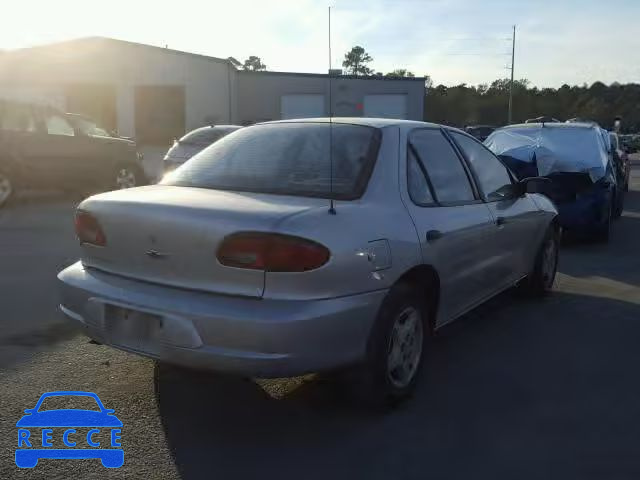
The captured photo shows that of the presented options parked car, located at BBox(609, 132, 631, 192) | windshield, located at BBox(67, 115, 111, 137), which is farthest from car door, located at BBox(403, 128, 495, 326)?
windshield, located at BBox(67, 115, 111, 137)

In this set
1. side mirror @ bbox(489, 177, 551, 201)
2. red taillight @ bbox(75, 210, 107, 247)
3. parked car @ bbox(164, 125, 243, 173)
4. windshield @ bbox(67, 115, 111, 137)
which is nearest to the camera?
red taillight @ bbox(75, 210, 107, 247)

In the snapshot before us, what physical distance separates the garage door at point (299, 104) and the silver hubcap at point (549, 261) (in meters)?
31.4

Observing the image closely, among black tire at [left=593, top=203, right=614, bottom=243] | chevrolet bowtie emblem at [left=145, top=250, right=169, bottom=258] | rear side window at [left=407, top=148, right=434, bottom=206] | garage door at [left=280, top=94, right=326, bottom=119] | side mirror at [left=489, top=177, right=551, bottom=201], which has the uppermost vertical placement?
garage door at [left=280, top=94, right=326, bottom=119]

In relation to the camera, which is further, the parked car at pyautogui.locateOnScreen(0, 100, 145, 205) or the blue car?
the parked car at pyautogui.locateOnScreen(0, 100, 145, 205)

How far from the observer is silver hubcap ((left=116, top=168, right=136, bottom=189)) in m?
13.4

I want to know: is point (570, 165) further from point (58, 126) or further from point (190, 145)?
point (58, 126)

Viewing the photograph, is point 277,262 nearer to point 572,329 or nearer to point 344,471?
point 344,471

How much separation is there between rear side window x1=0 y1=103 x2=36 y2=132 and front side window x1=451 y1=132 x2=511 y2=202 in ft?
29.4

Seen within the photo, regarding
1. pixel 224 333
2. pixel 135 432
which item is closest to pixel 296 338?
pixel 224 333

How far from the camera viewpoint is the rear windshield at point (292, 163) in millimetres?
3641

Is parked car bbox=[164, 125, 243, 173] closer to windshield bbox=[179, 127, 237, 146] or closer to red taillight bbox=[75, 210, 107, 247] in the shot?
windshield bbox=[179, 127, 237, 146]

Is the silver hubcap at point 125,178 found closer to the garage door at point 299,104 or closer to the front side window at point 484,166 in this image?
the front side window at point 484,166

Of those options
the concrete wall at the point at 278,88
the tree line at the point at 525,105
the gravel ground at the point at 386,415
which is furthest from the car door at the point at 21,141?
the tree line at the point at 525,105

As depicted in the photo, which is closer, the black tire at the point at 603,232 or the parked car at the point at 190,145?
the black tire at the point at 603,232
